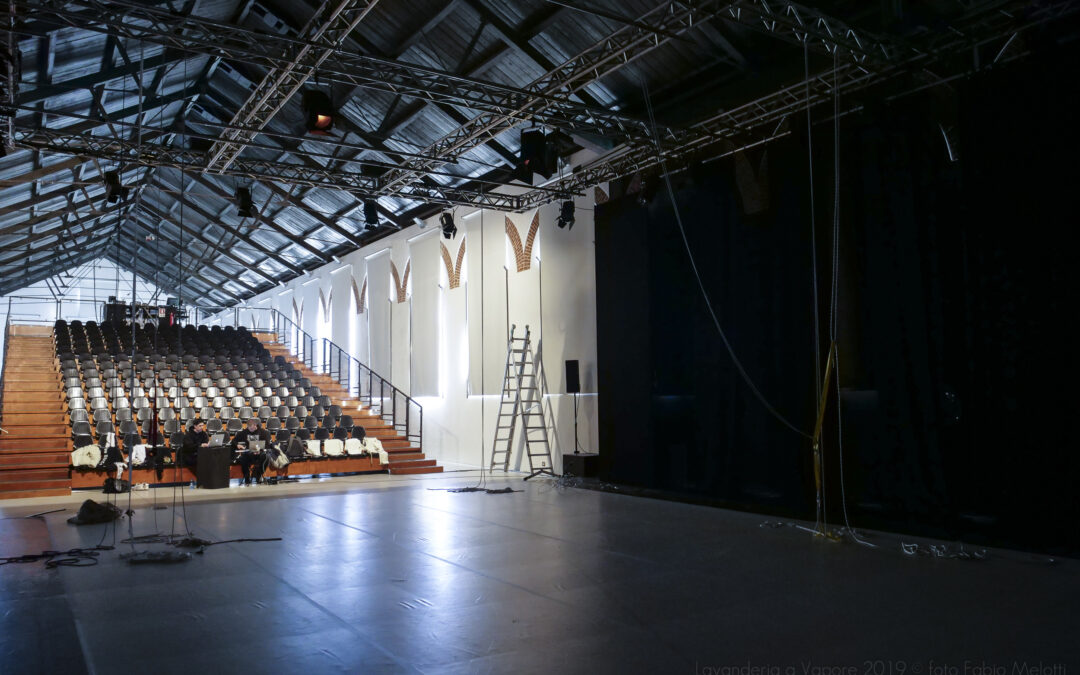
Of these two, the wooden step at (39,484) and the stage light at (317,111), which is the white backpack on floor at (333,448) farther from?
the stage light at (317,111)

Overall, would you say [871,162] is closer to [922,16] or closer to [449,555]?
[922,16]

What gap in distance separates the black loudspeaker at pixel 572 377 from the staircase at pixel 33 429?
6.63 meters

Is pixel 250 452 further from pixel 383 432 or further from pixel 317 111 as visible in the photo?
pixel 317 111

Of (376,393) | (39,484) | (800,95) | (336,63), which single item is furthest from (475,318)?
(800,95)

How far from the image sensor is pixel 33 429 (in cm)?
1169

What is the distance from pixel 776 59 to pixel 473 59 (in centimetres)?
380

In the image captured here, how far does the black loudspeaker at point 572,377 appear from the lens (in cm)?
1088

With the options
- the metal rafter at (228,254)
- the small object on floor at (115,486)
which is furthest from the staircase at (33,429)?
the metal rafter at (228,254)

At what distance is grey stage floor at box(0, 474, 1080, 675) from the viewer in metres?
3.23

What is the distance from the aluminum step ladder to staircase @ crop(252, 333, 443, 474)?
1440 mm

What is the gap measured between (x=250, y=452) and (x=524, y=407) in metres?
4.04

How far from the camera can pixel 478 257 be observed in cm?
1367

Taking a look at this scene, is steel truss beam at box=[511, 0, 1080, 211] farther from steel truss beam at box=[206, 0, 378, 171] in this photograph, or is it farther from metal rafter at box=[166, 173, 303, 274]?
metal rafter at box=[166, 173, 303, 274]

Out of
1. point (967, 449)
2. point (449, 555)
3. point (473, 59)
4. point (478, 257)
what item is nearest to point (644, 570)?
point (449, 555)
